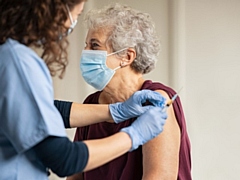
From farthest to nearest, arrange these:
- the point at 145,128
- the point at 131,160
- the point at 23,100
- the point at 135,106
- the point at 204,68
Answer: the point at 204,68
the point at 131,160
the point at 135,106
the point at 145,128
the point at 23,100

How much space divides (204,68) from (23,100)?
149 cm

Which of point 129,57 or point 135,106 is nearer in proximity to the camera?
point 135,106

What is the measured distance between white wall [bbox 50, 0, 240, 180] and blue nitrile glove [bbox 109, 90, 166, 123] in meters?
0.84

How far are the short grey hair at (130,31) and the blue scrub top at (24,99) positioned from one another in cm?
68

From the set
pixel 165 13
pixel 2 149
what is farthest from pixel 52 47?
pixel 165 13

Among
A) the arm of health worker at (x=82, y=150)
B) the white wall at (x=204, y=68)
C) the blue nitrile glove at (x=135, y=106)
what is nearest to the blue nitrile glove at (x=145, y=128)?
the arm of health worker at (x=82, y=150)

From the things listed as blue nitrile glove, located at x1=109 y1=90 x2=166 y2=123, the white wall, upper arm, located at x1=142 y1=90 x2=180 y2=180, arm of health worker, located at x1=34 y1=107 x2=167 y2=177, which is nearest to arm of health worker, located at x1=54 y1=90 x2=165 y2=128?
blue nitrile glove, located at x1=109 y1=90 x2=166 y2=123

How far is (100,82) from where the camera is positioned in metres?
1.70

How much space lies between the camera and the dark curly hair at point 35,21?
40.7 inches

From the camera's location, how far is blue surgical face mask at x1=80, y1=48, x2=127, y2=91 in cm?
168

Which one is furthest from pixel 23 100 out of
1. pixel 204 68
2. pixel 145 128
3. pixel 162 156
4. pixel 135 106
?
pixel 204 68

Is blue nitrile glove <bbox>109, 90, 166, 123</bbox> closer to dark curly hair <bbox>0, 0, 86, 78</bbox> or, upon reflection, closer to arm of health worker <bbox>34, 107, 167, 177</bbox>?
arm of health worker <bbox>34, 107, 167, 177</bbox>

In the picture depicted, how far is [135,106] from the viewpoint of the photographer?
150 cm

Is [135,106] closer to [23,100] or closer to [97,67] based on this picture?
[97,67]
